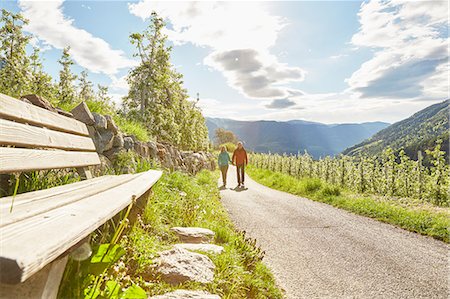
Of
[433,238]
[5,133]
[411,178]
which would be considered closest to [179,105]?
[411,178]

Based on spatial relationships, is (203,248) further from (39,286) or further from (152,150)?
(152,150)

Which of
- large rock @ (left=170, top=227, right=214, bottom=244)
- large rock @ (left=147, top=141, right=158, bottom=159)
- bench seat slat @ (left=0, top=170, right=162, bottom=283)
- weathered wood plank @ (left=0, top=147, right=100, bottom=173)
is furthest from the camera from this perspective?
large rock @ (left=147, top=141, right=158, bottom=159)

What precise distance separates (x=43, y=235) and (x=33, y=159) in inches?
68.3

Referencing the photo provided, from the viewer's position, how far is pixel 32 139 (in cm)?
274

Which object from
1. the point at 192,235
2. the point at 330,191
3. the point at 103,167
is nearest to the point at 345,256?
A: the point at 192,235

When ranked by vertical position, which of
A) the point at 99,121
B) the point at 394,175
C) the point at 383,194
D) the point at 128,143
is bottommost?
the point at 383,194

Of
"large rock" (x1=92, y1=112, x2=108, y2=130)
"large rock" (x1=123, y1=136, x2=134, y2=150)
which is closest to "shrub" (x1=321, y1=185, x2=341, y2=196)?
"large rock" (x1=123, y1=136, x2=134, y2=150)

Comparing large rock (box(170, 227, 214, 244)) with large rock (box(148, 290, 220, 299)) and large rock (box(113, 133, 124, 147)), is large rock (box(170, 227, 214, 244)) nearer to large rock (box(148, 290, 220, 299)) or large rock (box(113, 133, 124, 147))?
large rock (box(148, 290, 220, 299))

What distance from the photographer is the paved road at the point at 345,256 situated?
3949 mm

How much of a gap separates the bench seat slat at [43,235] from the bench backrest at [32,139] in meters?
0.91

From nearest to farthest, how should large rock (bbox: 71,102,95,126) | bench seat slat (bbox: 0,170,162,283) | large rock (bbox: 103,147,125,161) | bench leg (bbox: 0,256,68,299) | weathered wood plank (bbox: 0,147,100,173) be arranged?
1. bench seat slat (bbox: 0,170,162,283)
2. bench leg (bbox: 0,256,68,299)
3. weathered wood plank (bbox: 0,147,100,173)
4. large rock (bbox: 71,102,95,126)
5. large rock (bbox: 103,147,125,161)

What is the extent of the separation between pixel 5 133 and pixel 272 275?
3316 mm

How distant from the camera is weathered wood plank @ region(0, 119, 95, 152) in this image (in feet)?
7.80

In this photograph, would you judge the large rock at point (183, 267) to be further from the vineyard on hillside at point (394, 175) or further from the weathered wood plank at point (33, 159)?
the vineyard on hillside at point (394, 175)
